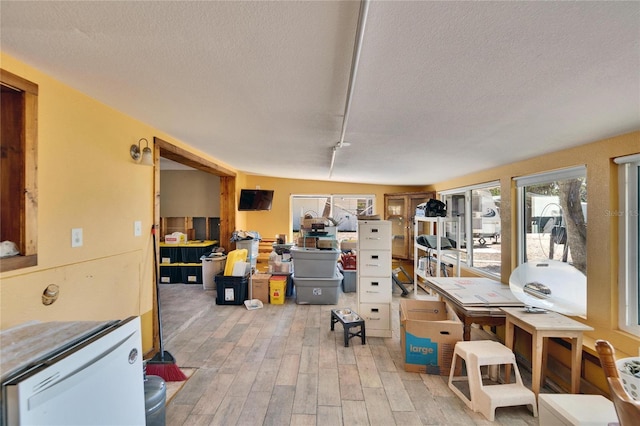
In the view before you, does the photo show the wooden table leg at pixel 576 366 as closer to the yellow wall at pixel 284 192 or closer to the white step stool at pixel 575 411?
the white step stool at pixel 575 411

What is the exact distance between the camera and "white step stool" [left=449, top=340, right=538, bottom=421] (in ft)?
6.70

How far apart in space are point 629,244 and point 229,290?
458 centimetres

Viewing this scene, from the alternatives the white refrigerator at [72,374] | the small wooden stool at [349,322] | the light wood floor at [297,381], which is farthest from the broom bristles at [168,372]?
the small wooden stool at [349,322]

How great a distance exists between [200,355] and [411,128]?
2.98 m

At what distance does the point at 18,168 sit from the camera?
5.41 ft

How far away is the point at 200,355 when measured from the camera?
2879mm

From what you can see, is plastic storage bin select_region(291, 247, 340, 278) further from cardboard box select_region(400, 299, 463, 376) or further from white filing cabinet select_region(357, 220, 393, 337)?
cardboard box select_region(400, 299, 463, 376)

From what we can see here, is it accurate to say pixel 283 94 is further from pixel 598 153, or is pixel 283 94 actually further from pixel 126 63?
pixel 598 153

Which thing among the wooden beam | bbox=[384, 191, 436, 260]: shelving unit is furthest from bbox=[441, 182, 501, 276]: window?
the wooden beam

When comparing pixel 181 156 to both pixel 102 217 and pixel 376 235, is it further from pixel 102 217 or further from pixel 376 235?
pixel 376 235

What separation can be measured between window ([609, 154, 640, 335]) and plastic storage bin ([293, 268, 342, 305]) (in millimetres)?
3131

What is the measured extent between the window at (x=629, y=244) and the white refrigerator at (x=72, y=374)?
11.0 feet

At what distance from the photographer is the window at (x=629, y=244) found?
2152 mm

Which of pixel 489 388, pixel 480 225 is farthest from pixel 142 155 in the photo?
pixel 480 225
